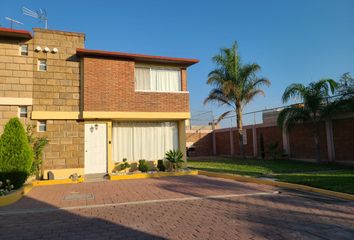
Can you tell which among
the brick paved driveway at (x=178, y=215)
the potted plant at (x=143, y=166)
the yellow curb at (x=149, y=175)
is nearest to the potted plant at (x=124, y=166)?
the potted plant at (x=143, y=166)

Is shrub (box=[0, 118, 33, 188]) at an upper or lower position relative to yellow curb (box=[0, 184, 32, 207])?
upper

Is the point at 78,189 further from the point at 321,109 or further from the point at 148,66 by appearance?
the point at 321,109

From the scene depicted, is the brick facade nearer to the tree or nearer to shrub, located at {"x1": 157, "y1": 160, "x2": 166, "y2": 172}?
the tree

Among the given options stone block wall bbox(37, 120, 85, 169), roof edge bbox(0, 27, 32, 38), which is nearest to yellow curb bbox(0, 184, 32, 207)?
stone block wall bbox(37, 120, 85, 169)

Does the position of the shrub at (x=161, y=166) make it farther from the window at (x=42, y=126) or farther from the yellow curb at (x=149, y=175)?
the window at (x=42, y=126)

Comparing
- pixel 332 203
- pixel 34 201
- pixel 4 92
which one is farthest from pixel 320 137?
pixel 4 92

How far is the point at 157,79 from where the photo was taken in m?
15.8

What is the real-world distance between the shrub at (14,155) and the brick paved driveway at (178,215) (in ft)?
2.85

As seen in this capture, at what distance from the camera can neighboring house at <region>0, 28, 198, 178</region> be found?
13125 millimetres

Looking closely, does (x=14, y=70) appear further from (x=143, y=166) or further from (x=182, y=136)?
(x=182, y=136)

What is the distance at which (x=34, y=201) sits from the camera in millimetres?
8969

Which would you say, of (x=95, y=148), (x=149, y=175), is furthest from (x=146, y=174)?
(x=95, y=148)

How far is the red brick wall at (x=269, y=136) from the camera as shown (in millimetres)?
21766

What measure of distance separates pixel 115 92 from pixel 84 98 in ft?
5.07
